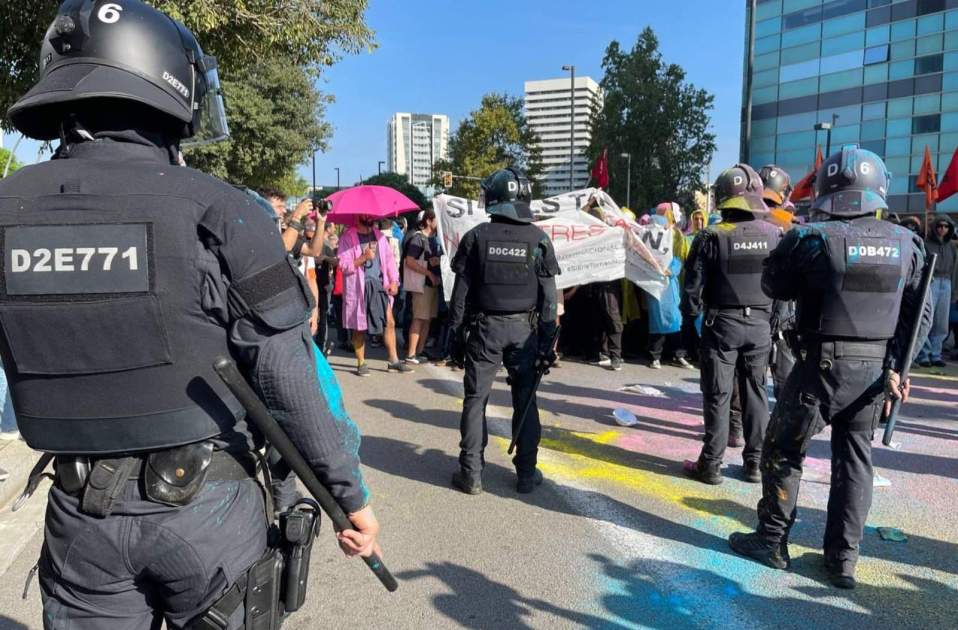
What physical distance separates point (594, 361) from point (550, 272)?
4822 mm

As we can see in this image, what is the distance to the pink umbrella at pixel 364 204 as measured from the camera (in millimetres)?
8172

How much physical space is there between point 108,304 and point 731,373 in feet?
13.7

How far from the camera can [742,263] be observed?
4.63 metres

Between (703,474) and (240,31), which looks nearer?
(703,474)

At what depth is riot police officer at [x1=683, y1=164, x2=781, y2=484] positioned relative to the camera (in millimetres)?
4629

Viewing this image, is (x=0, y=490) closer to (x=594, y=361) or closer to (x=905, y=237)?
(x=905, y=237)

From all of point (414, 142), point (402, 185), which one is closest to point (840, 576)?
point (402, 185)

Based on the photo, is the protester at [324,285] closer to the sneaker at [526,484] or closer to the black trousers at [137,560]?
the sneaker at [526,484]

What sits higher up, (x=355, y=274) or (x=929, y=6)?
(x=929, y=6)

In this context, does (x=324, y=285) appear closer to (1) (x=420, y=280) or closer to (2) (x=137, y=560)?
(1) (x=420, y=280)

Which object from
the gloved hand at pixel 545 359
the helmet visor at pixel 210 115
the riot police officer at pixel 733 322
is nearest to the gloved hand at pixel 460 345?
the gloved hand at pixel 545 359

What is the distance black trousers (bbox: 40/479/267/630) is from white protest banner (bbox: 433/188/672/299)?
7.21 metres

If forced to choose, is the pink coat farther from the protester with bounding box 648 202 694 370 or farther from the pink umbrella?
Answer: the protester with bounding box 648 202 694 370

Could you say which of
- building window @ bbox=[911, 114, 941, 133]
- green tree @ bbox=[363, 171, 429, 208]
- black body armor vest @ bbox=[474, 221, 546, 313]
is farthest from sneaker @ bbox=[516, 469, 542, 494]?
green tree @ bbox=[363, 171, 429, 208]
